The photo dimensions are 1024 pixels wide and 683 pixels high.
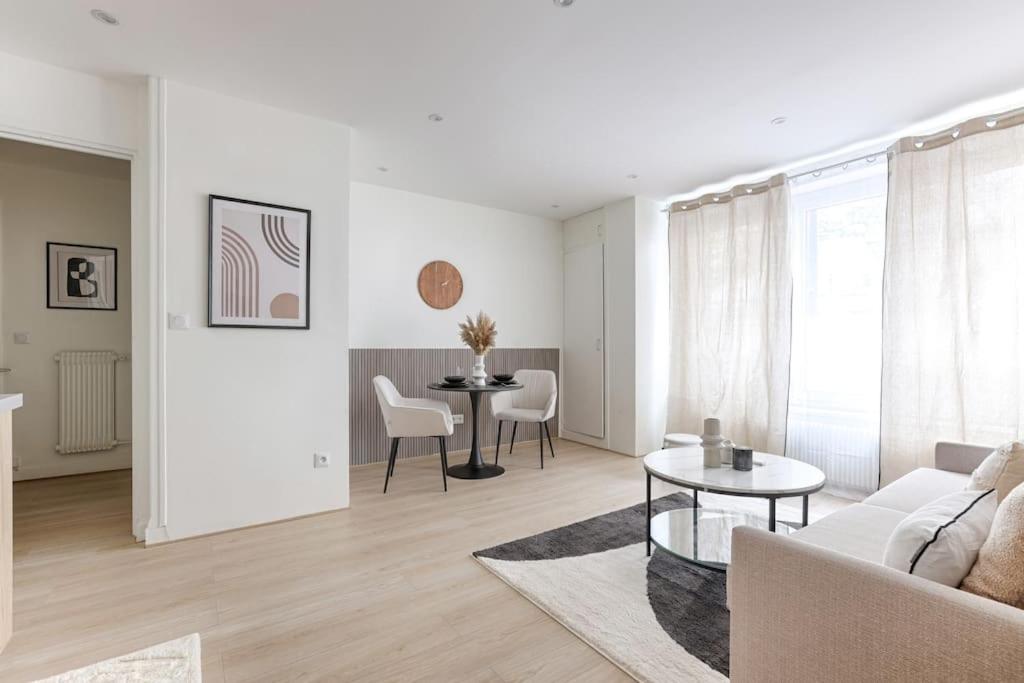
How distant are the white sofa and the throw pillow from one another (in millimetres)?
101

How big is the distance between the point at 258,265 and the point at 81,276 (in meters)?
2.41

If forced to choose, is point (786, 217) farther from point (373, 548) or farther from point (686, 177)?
point (373, 548)

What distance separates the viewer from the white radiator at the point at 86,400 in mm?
3998

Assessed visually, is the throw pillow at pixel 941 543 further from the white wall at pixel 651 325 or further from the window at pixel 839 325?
the white wall at pixel 651 325

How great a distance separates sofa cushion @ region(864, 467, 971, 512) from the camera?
2.11 meters

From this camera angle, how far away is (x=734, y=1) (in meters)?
2.04

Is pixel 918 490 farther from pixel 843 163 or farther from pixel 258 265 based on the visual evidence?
pixel 258 265

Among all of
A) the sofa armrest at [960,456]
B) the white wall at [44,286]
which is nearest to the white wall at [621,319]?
the sofa armrest at [960,456]

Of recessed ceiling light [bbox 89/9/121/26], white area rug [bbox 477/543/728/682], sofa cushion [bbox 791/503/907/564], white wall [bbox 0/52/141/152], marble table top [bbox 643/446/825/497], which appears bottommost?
white area rug [bbox 477/543/728/682]

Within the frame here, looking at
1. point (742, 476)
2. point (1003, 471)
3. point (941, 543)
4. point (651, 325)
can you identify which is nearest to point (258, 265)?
point (742, 476)

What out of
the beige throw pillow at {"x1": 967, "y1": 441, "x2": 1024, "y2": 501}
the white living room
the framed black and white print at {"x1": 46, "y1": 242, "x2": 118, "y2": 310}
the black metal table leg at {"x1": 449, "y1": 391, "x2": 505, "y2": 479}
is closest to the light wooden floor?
the white living room

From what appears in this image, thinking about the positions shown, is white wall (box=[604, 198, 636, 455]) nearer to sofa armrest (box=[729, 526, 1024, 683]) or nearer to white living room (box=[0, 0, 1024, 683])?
white living room (box=[0, 0, 1024, 683])

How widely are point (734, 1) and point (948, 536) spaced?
2128 mm

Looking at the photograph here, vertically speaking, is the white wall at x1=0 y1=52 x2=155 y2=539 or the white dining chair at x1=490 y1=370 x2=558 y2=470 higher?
the white wall at x1=0 y1=52 x2=155 y2=539
